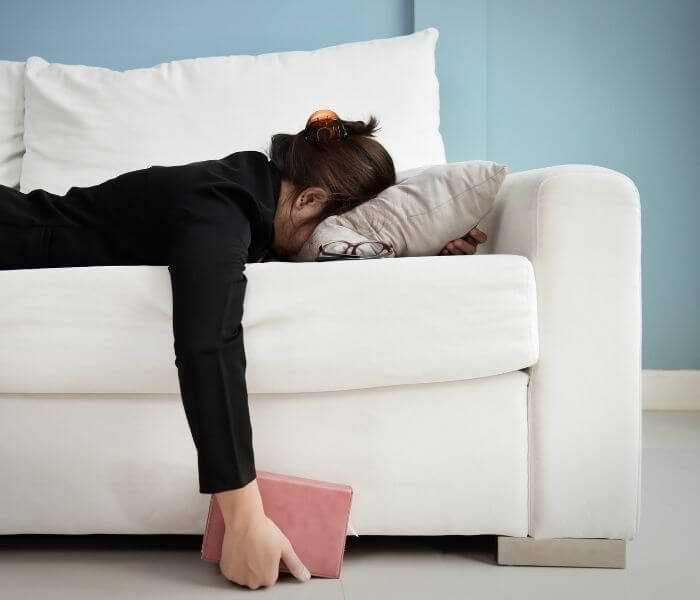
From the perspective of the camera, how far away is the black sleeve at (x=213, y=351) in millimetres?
920

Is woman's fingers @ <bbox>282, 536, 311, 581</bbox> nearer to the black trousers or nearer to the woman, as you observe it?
the woman

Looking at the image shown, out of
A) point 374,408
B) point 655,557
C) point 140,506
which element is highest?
point 374,408

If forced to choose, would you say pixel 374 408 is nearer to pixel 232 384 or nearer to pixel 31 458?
pixel 232 384

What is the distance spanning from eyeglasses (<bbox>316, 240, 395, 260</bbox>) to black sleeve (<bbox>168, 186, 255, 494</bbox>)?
8.0 inches

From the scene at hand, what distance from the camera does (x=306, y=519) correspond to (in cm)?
101

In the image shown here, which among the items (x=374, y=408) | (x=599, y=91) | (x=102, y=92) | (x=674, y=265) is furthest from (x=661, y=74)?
(x=374, y=408)

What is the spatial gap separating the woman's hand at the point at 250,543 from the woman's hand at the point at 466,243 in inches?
21.0

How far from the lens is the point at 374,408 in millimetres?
1082

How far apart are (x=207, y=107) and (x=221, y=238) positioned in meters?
0.92

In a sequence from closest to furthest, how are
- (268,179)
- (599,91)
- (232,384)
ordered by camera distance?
1. (232,384)
2. (268,179)
3. (599,91)

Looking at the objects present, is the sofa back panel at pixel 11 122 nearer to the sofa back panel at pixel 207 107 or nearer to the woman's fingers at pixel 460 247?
the sofa back panel at pixel 207 107

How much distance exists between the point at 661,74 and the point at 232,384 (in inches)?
74.1

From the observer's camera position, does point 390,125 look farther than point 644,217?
No

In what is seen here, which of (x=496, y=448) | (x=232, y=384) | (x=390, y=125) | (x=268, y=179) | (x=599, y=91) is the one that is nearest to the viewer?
(x=232, y=384)
